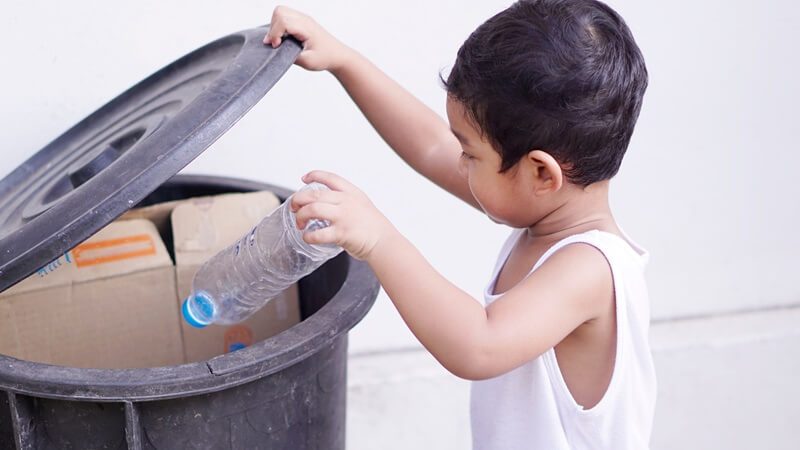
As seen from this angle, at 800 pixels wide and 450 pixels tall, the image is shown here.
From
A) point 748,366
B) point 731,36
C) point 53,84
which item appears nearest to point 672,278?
A: point 748,366

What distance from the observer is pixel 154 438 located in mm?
1023

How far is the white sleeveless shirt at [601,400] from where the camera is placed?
1042mm

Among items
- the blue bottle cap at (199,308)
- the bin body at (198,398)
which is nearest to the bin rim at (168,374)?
the bin body at (198,398)

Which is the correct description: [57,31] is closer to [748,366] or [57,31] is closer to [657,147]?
[657,147]

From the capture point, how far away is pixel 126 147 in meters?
1.20

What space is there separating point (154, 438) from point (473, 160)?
1.70 ft

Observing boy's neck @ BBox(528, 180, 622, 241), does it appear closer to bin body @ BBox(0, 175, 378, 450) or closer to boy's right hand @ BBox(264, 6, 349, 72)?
bin body @ BBox(0, 175, 378, 450)

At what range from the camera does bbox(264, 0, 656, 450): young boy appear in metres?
0.92

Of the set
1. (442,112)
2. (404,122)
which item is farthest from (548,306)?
(442,112)

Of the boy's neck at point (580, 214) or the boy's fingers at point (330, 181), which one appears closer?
the boy's fingers at point (330, 181)

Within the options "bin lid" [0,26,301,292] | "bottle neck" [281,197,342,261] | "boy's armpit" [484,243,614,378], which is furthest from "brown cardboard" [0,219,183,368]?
"boy's armpit" [484,243,614,378]

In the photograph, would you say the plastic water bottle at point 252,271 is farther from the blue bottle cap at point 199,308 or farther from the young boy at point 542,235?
the young boy at point 542,235

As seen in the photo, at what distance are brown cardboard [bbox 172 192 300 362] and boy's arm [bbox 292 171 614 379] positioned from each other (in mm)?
461

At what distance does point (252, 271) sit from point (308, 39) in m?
0.36
